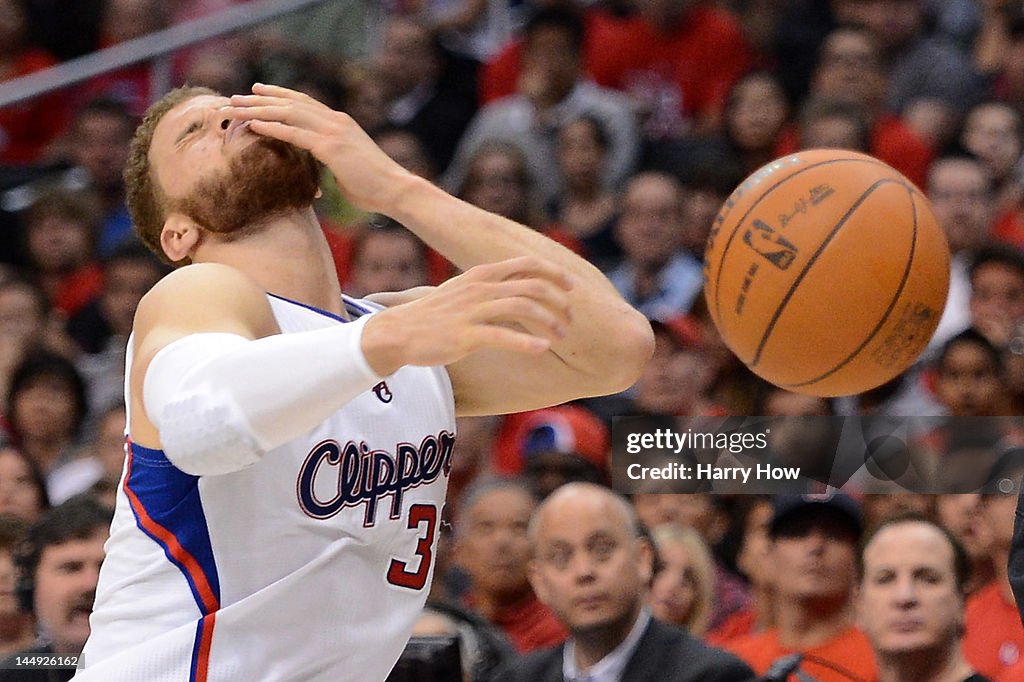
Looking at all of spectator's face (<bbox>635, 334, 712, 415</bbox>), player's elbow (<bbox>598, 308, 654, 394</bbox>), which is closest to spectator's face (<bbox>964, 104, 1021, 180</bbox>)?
spectator's face (<bbox>635, 334, 712, 415</bbox>)

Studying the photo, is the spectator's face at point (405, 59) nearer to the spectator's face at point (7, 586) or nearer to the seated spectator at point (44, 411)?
the seated spectator at point (44, 411)

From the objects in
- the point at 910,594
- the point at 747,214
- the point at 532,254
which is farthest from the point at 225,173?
the point at 910,594

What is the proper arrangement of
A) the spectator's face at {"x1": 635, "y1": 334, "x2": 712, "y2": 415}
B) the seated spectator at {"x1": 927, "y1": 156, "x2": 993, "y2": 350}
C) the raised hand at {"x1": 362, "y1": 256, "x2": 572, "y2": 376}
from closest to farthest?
the raised hand at {"x1": 362, "y1": 256, "x2": 572, "y2": 376}, the spectator's face at {"x1": 635, "y1": 334, "x2": 712, "y2": 415}, the seated spectator at {"x1": 927, "y1": 156, "x2": 993, "y2": 350}

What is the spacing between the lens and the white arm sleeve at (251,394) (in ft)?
7.32

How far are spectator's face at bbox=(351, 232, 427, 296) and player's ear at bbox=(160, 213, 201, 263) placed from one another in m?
3.74

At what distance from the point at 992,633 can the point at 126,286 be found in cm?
416

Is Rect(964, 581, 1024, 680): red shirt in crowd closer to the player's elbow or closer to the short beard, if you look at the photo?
the player's elbow

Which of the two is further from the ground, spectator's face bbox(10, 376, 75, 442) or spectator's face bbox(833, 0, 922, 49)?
spectator's face bbox(833, 0, 922, 49)

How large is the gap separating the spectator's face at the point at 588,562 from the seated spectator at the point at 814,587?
39 centimetres

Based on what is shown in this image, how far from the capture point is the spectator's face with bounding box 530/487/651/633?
13.8 ft

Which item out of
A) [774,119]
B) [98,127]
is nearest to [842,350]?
[774,119]

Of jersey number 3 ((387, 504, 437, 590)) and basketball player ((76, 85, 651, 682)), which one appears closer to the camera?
basketball player ((76, 85, 651, 682))

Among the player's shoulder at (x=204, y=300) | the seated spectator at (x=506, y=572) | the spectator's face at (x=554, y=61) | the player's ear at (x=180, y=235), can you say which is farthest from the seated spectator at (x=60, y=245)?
the player's shoulder at (x=204, y=300)

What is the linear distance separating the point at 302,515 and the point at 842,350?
1.68 meters
